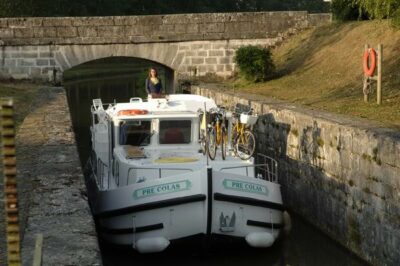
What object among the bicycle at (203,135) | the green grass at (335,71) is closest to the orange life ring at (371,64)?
the green grass at (335,71)

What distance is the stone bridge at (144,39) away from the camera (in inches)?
1133

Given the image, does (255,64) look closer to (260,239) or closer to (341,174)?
(341,174)

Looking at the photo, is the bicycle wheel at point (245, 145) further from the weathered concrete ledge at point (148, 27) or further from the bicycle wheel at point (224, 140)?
the weathered concrete ledge at point (148, 27)

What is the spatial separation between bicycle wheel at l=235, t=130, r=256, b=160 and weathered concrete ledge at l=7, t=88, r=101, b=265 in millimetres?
2759

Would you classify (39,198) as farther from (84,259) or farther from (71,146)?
(71,146)

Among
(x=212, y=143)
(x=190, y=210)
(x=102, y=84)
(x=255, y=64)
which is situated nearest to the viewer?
(x=190, y=210)

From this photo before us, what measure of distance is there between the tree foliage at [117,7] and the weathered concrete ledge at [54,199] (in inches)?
1260

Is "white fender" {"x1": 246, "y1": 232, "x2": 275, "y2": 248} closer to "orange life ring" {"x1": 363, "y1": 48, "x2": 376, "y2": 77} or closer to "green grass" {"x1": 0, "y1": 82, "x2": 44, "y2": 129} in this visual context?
"orange life ring" {"x1": 363, "y1": 48, "x2": 376, "y2": 77}

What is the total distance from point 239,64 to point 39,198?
16574 mm

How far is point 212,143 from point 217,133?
305mm

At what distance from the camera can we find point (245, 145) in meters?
13.4

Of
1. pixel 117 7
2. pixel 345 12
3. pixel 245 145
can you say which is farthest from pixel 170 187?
pixel 117 7

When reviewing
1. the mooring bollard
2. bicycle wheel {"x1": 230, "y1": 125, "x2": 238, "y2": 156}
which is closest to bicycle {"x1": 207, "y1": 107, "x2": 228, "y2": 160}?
bicycle wheel {"x1": 230, "y1": 125, "x2": 238, "y2": 156}

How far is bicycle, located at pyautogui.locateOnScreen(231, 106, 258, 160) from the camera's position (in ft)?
43.2
